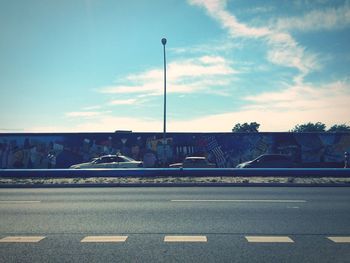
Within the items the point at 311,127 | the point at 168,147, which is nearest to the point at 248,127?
the point at 311,127

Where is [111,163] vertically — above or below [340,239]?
above

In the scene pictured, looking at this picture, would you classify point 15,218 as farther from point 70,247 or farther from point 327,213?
point 327,213

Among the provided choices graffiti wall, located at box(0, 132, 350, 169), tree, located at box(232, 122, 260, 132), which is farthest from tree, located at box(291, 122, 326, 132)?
graffiti wall, located at box(0, 132, 350, 169)

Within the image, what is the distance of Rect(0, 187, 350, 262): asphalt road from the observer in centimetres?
454

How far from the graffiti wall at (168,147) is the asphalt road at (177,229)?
69.4 ft

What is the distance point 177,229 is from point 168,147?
24.8 m

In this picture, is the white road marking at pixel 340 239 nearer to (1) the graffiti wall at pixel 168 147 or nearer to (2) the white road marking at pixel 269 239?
(2) the white road marking at pixel 269 239

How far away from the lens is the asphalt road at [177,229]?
4.54 meters

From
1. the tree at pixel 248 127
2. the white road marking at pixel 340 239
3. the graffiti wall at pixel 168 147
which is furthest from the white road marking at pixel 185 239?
the tree at pixel 248 127

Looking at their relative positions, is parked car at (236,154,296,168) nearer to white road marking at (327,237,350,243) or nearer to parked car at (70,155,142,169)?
parked car at (70,155,142,169)

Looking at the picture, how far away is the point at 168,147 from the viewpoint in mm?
30750

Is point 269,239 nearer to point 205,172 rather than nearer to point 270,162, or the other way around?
point 205,172

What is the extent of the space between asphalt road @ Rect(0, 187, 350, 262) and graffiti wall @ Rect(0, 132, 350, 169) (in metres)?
21.1

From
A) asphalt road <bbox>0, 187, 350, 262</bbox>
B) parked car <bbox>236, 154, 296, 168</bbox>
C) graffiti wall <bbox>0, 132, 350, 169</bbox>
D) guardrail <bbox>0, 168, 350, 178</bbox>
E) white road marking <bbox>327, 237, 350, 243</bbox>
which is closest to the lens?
asphalt road <bbox>0, 187, 350, 262</bbox>
